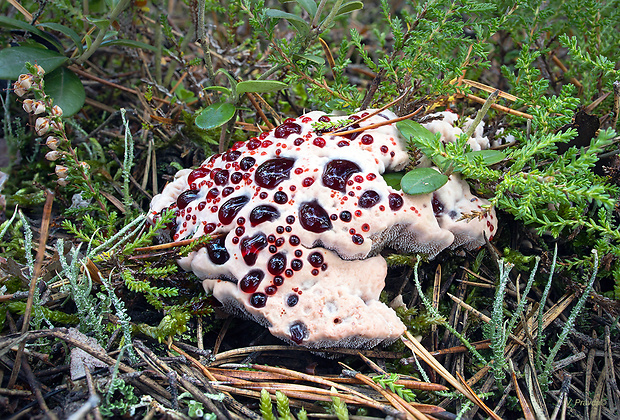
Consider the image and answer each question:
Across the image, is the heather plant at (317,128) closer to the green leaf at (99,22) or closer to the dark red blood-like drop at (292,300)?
the green leaf at (99,22)

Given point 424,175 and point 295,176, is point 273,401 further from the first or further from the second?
point 424,175

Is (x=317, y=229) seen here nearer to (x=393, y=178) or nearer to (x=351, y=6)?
(x=393, y=178)

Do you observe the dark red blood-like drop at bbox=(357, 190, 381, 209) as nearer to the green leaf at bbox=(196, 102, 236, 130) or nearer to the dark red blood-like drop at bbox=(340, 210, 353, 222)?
the dark red blood-like drop at bbox=(340, 210, 353, 222)

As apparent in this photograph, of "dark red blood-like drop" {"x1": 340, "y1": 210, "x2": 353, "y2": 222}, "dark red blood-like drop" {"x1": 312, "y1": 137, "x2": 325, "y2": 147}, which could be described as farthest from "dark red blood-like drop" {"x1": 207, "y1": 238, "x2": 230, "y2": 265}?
"dark red blood-like drop" {"x1": 312, "y1": 137, "x2": 325, "y2": 147}

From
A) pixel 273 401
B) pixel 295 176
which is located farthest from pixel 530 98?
pixel 273 401

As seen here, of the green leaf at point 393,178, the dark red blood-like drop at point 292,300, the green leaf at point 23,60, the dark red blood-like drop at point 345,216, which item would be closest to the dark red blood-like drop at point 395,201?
the green leaf at point 393,178

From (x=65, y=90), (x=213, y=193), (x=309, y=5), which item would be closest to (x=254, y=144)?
(x=213, y=193)

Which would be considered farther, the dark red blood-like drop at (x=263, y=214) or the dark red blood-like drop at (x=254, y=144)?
the dark red blood-like drop at (x=254, y=144)
